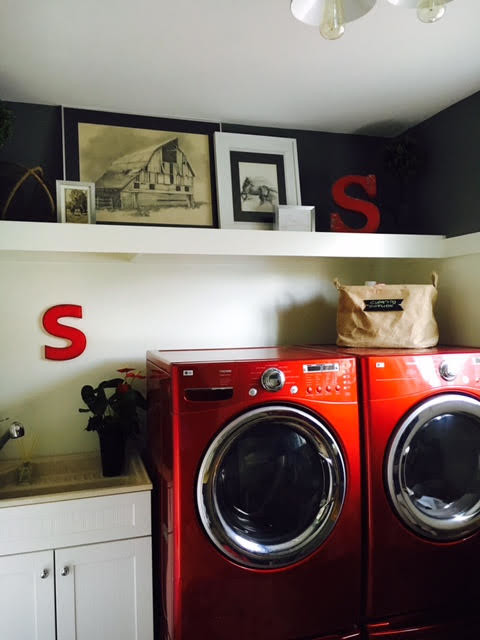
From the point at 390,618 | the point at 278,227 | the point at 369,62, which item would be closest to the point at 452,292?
the point at 278,227

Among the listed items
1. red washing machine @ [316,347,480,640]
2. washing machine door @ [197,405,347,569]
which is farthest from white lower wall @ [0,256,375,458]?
washing machine door @ [197,405,347,569]

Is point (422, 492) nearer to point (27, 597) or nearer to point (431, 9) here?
point (27, 597)

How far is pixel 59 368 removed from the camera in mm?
2412

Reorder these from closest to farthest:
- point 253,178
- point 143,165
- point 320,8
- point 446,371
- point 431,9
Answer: point 431,9, point 320,8, point 446,371, point 143,165, point 253,178

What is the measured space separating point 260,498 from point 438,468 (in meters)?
0.77

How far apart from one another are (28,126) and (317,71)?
137 cm

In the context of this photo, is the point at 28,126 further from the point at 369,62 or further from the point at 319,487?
the point at 319,487

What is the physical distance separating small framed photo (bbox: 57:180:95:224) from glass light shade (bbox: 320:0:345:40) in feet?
4.38

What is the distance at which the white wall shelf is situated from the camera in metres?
2.04

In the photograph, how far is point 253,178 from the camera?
2.63 meters

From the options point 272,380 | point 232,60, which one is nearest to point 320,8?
point 232,60

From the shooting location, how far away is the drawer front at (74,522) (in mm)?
1829

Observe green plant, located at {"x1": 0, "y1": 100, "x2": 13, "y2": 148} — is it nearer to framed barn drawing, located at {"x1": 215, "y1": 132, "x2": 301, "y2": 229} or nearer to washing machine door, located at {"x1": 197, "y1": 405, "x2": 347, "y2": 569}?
framed barn drawing, located at {"x1": 215, "y1": 132, "x2": 301, "y2": 229}

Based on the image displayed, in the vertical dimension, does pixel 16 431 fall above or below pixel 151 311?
below
